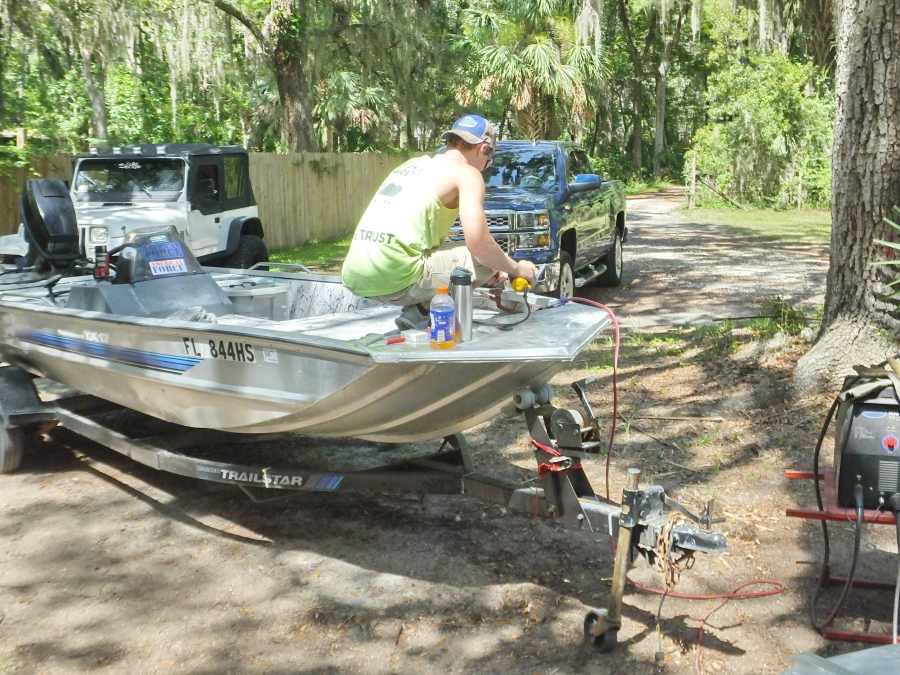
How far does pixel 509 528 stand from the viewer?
16.2 ft

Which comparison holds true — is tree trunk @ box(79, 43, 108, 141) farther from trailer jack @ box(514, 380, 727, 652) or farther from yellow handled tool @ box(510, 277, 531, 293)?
trailer jack @ box(514, 380, 727, 652)

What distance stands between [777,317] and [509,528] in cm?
417

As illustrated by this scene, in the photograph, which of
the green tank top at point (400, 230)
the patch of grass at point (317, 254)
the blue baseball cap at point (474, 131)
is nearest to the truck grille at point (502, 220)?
the patch of grass at point (317, 254)

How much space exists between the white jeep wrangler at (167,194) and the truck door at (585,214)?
4.92m

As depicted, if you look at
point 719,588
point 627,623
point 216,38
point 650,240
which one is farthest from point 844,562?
point 216,38

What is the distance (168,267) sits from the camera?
6254mm

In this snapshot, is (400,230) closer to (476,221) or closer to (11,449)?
(476,221)

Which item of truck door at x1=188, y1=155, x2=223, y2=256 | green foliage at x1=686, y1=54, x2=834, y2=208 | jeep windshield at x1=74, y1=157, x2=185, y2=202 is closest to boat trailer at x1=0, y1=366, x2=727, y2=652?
truck door at x1=188, y1=155, x2=223, y2=256

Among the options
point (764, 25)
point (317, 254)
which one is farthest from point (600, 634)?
point (764, 25)

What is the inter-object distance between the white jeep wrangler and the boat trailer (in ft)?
20.4

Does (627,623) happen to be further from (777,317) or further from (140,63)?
(140,63)

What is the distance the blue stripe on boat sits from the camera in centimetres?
478

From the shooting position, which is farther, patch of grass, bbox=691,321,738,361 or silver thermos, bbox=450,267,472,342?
patch of grass, bbox=691,321,738,361

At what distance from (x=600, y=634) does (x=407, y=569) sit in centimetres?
119
